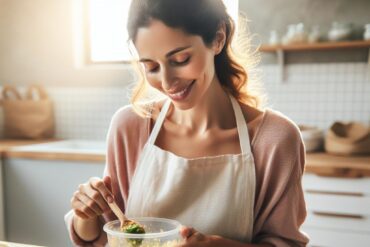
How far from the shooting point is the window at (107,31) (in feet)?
10.6

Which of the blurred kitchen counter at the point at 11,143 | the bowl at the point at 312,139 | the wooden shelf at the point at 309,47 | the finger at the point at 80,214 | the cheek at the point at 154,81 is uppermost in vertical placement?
the wooden shelf at the point at 309,47

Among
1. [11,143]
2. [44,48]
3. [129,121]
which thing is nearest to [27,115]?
[11,143]

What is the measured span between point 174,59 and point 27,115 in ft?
8.02

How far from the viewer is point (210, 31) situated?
3.49 ft

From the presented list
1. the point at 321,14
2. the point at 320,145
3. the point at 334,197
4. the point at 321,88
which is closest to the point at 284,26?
the point at 321,14

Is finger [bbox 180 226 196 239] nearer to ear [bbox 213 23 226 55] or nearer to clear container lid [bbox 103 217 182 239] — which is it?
clear container lid [bbox 103 217 182 239]

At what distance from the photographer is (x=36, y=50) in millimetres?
3387

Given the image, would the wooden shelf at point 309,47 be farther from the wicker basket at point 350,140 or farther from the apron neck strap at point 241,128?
the apron neck strap at point 241,128

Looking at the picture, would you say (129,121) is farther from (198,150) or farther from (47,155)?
(47,155)

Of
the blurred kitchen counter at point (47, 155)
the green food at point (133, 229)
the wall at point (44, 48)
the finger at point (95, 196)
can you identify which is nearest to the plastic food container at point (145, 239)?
the green food at point (133, 229)

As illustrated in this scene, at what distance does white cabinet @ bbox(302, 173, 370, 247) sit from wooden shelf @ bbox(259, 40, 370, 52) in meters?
0.78

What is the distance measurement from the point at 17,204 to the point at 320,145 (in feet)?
6.01

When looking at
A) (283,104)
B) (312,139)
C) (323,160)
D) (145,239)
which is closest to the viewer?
(145,239)

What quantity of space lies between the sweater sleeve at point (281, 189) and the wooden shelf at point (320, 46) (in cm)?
150
